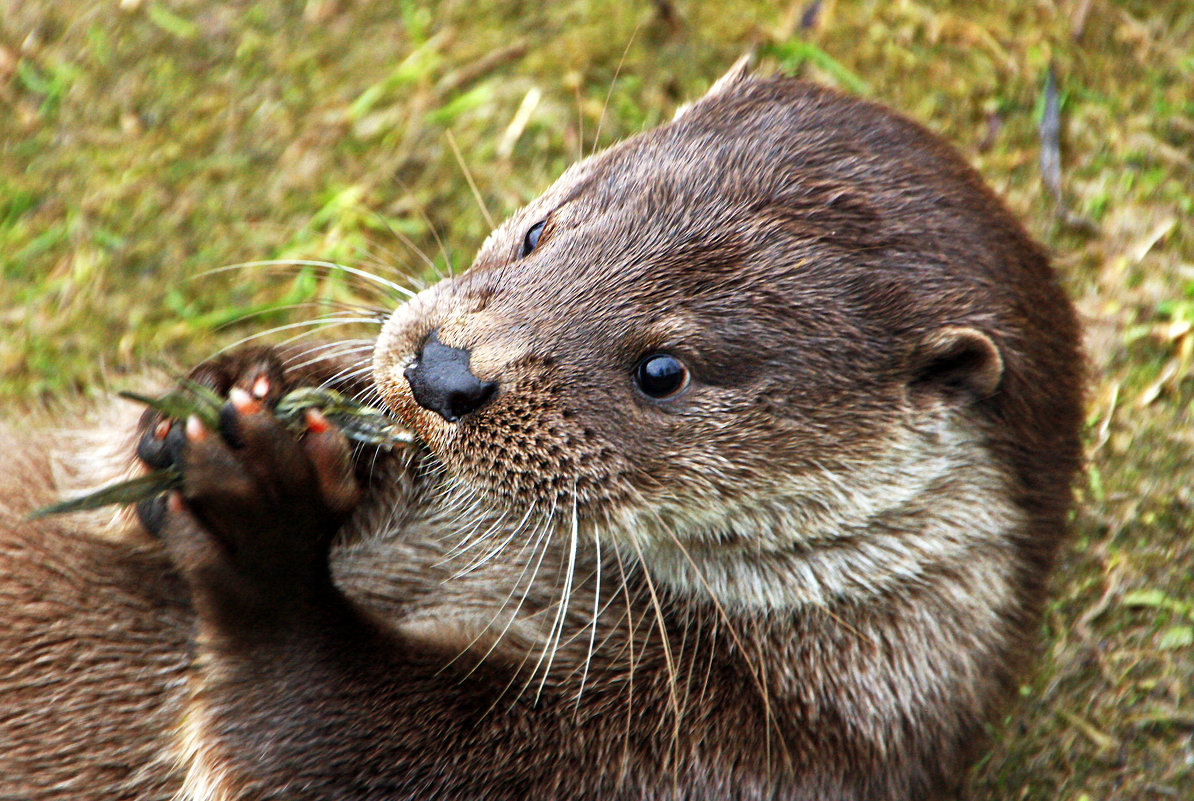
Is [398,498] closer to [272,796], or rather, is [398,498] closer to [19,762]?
[272,796]

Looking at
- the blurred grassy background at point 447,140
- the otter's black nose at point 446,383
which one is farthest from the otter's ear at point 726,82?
the blurred grassy background at point 447,140

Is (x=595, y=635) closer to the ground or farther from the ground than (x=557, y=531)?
closer to the ground

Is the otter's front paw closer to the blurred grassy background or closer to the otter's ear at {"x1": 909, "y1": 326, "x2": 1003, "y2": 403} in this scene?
the otter's ear at {"x1": 909, "y1": 326, "x2": 1003, "y2": 403}

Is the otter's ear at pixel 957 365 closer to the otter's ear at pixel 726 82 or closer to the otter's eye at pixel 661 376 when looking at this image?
the otter's eye at pixel 661 376

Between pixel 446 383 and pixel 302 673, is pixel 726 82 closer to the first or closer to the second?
pixel 446 383

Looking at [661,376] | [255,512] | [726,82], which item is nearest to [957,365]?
[661,376]

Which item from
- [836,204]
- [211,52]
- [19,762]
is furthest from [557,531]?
[211,52]
